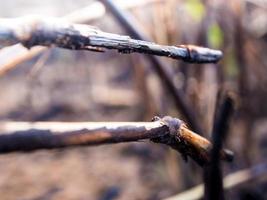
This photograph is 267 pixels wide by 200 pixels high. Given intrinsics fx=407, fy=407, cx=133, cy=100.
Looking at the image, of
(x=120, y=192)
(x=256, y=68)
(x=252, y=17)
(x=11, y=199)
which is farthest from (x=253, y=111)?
(x=11, y=199)

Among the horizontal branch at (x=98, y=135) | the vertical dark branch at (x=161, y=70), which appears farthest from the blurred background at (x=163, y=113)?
the horizontal branch at (x=98, y=135)

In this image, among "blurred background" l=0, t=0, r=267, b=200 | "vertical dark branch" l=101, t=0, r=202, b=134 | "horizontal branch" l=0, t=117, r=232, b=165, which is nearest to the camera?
"horizontal branch" l=0, t=117, r=232, b=165

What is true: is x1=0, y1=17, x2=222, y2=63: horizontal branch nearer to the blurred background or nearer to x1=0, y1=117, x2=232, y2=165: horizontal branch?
x1=0, y1=117, x2=232, y2=165: horizontal branch

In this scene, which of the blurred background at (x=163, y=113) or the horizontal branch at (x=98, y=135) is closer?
the horizontal branch at (x=98, y=135)

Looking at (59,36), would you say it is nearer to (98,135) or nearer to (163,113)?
(98,135)

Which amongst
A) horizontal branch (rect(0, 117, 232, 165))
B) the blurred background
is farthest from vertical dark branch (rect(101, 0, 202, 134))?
horizontal branch (rect(0, 117, 232, 165))

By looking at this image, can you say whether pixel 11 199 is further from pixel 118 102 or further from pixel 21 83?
pixel 21 83

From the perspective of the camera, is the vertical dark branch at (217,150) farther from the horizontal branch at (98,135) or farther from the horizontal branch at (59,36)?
the horizontal branch at (59,36)
